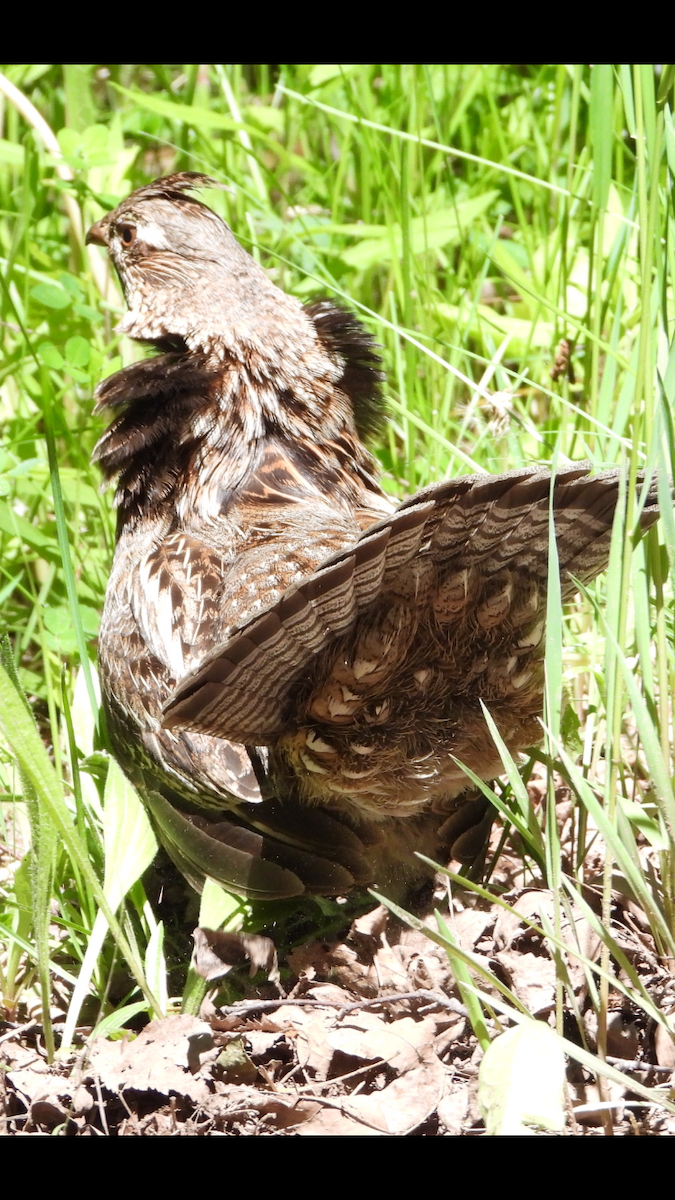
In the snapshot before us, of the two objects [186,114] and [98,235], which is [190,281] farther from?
[186,114]

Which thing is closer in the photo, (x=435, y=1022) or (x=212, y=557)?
(x=435, y=1022)

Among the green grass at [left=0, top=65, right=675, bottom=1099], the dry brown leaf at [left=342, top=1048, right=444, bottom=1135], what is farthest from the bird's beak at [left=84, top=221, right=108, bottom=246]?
A: the dry brown leaf at [left=342, top=1048, right=444, bottom=1135]

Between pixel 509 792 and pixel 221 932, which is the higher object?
pixel 509 792

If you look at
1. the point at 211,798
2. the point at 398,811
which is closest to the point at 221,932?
the point at 211,798

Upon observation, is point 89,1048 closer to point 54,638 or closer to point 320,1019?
point 320,1019

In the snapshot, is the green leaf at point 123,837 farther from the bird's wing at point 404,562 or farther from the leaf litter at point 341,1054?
the bird's wing at point 404,562

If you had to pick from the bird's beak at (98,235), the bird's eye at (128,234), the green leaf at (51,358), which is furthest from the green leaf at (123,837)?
the bird's beak at (98,235)

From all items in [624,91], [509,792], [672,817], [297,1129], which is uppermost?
Answer: [624,91]
